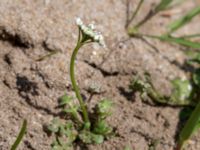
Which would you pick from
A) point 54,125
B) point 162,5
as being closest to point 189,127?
point 54,125

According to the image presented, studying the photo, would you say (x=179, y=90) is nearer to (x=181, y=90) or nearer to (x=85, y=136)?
(x=181, y=90)

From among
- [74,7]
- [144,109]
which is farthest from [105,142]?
[74,7]

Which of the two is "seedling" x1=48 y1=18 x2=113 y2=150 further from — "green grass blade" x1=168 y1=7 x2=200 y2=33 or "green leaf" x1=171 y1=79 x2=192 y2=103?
"green grass blade" x1=168 y1=7 x2=200 y2=33

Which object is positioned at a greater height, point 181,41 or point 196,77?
point 181,41

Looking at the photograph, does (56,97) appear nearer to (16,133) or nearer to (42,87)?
(42,87)

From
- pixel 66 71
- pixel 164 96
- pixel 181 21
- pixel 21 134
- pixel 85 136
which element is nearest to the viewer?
pixel 21 134

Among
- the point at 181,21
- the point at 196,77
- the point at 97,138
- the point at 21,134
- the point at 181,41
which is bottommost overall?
the point at 97,138

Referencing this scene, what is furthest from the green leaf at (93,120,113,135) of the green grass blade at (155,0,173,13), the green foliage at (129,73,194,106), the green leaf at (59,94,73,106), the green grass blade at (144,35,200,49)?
the green grass blade at (155,0,173,13)
